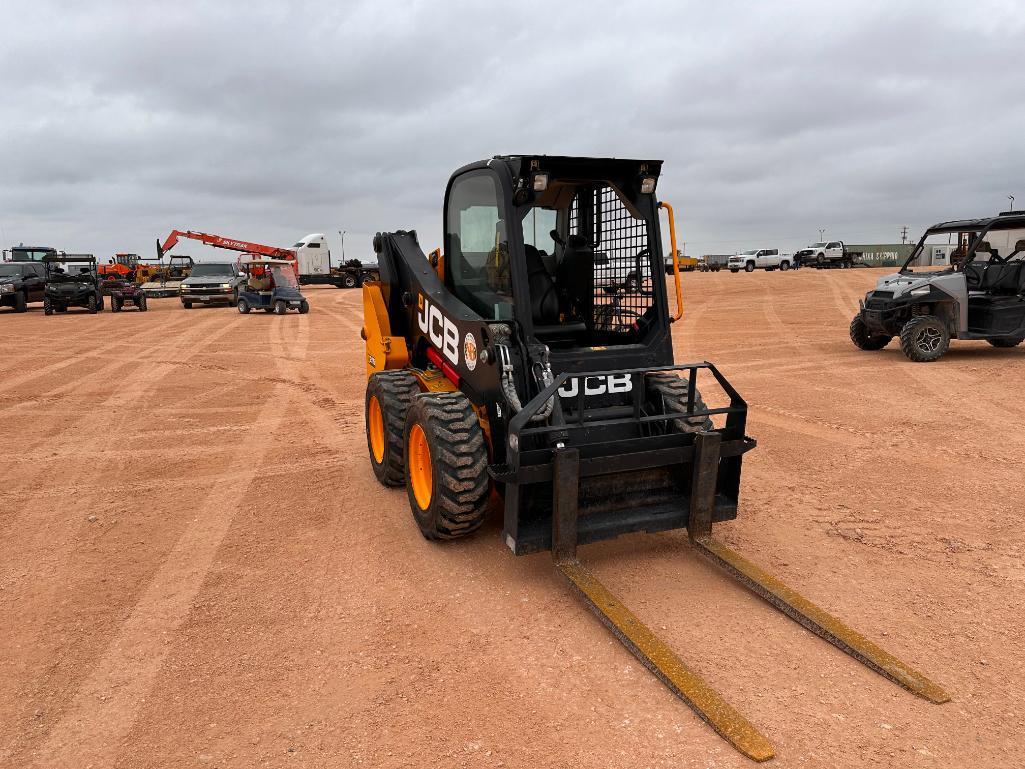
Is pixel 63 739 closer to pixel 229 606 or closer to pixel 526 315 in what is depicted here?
pixel 229 606

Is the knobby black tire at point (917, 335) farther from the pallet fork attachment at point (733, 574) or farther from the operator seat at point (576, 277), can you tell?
the pallet fork attachment at point (733, 574)

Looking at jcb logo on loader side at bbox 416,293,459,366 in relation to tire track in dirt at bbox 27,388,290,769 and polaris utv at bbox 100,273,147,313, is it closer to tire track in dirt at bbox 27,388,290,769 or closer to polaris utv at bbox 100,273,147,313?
tire track in dirt at bbox 27,388,290,769

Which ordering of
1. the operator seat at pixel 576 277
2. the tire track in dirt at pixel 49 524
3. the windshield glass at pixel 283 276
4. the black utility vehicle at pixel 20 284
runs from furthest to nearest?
the windshield glass at pixel 283 276 < the black utility vehicle at pixel 20 284 < the operator seat at pixel 576 277 < the tire track in dirt at pixel 49 524

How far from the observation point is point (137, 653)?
10.7 feet

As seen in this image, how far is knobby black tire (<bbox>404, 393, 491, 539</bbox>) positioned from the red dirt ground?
1.01 feet

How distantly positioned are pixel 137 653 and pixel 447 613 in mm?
1486

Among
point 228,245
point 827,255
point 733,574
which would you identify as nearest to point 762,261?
point 827,255

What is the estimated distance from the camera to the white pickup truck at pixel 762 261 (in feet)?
157

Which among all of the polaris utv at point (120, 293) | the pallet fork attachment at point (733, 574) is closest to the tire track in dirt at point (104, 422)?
the pallet fork attachment at point (733, 574)

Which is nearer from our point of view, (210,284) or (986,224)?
(986,224)

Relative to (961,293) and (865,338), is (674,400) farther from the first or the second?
(865,338)

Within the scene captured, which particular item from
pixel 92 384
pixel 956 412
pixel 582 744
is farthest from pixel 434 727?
pixel 92 384

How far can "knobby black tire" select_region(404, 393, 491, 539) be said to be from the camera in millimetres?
3883

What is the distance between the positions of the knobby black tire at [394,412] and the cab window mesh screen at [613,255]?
153 centimetres
